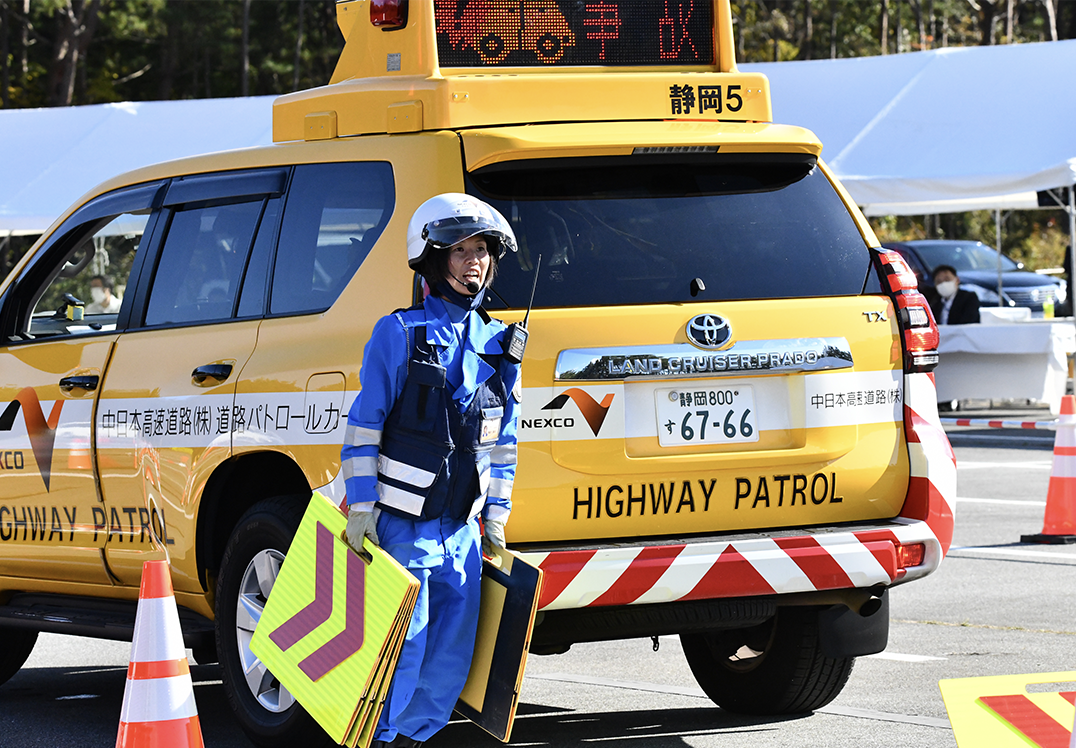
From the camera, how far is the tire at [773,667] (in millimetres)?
5863

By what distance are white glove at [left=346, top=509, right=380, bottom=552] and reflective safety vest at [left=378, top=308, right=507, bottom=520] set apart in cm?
9

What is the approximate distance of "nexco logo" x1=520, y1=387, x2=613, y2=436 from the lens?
15.9ft

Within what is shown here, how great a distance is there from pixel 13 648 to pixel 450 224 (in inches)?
144

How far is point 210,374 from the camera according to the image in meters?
5.52

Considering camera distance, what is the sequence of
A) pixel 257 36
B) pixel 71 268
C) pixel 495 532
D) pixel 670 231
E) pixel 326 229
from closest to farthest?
1. pixel 495 532
2. pixel 670 231
3. pixel 326 229
4. pixel 71 268
5. pixel 257 36

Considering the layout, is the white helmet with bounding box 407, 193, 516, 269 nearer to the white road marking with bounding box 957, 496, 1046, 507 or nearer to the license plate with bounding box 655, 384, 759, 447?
the license plate with bounding box 655, 384, 759, 447

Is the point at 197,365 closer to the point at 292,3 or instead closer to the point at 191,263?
the point at 191,263

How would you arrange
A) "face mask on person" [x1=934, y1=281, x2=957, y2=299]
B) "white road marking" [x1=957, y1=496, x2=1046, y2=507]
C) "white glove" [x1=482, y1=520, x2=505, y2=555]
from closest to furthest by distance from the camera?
"white glove" [x1=482, y1=520, x2=505, y2=555]
"white road marking" [x1=957, y1=496, x2=1046, y2=507]
"face mask on person" [x1=934, y1=281, x2=957, y2=299]

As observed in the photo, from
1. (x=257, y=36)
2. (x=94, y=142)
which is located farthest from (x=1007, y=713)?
(x=257, y=36)

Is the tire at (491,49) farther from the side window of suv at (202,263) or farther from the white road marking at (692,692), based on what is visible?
the white road marking at (692,692)

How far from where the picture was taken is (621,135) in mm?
5102

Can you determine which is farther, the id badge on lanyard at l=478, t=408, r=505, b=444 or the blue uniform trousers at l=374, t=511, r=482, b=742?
the id badge on lanyard at l=478, t=408, r=505, b=444

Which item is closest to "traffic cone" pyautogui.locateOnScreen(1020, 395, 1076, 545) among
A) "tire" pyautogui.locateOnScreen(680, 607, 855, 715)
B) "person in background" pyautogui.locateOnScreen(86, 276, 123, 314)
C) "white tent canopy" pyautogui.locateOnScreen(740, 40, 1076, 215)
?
"tire" pyautogui.locateOnScreen(680, 607, 855, 715)

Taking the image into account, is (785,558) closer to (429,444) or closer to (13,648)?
(429,444)
